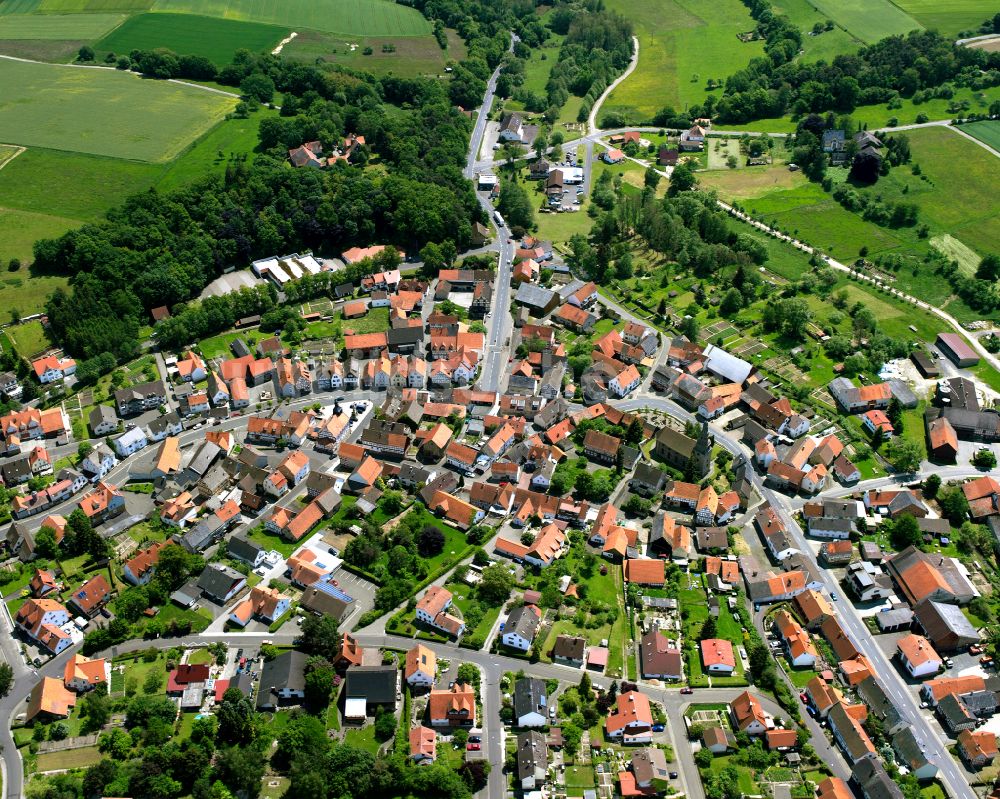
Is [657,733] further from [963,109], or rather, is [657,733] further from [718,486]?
[963,109]

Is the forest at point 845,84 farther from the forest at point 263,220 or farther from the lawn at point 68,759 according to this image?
the lawn at point 68,759

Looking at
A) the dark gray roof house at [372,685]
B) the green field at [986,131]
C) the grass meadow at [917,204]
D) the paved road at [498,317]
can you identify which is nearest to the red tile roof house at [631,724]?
the dark gray roof house at [372,685]

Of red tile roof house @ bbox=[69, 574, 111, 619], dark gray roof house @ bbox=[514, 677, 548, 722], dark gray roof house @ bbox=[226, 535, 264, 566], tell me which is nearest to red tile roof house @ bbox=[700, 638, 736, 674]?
dark gray roof house @ bbox=[514, 677, 548, 722]

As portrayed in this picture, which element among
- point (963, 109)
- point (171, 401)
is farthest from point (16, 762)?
point (963, 109)

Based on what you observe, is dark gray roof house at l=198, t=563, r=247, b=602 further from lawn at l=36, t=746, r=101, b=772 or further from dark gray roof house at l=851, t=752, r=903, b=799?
dark gray roof house at l=851, t=752, r=903, b=799

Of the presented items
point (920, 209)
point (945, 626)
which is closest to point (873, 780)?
point (945, 626)

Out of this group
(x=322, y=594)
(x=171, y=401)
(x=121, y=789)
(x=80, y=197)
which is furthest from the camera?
(x=80, y=197)
